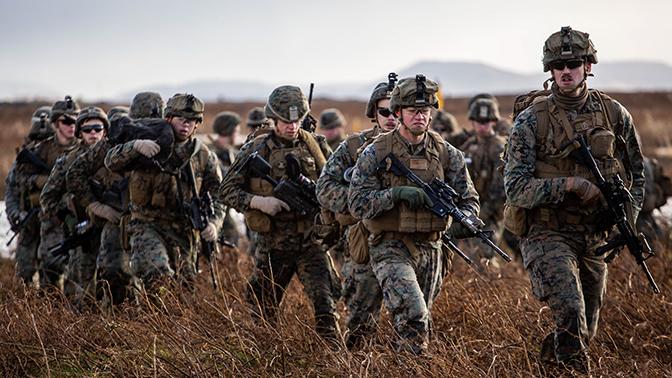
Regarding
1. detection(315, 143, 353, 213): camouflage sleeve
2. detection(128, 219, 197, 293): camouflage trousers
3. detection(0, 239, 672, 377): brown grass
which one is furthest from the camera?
detection(128, 219, 197, 293): camouflage trousers

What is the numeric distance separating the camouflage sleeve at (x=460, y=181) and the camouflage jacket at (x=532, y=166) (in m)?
0.48

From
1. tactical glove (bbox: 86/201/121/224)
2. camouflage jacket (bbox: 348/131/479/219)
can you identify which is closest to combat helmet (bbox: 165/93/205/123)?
tactical glove (bbox: 86/201/121/224)

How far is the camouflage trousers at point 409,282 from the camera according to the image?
6.20 metres

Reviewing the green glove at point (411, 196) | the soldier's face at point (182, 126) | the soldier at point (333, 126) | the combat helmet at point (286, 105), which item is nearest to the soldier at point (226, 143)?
the soldier at point (333, 126)

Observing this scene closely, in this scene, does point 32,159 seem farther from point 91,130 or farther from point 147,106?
point 147,106

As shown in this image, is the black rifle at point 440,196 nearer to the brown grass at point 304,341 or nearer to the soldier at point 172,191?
the brown grass at point 304,341

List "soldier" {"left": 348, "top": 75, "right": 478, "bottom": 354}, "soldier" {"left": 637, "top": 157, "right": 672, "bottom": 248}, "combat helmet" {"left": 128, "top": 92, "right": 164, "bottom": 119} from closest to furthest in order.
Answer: "soldier" {"left": 348, "top": 75, "right": 478, "bottom": 354}, "combat helmet" {"left": 128, "top": 92, "right": 164, "bottom": 119}, "soldier" {"left": 637, "top": 157, "right": 672, "bottom": 248}

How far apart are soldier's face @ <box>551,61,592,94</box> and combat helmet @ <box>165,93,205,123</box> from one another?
135 inches

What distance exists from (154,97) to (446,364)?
500 centimetres

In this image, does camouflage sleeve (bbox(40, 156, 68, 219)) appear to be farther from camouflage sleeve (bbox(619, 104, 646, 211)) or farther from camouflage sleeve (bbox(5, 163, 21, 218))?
camouflage sleeve (bbox(619, 104, 646, 211))

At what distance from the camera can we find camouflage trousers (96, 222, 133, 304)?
9062 mm

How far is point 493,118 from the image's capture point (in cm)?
1227

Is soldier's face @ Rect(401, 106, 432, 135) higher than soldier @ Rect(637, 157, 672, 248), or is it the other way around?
soldier's face @ Rect(401, 106, 432, 135)

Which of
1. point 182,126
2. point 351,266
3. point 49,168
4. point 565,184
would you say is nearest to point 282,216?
point 351,266
